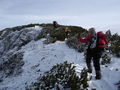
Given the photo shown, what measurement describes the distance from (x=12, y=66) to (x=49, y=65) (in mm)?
3220

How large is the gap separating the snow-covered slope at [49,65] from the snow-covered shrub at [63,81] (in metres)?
0.41

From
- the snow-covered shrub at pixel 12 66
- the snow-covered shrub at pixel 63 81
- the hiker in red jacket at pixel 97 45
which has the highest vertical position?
the hiker in red jacket at pixel 97 45

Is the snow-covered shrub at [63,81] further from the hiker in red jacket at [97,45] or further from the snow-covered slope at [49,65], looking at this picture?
the hiker in red jacket at [97,45]

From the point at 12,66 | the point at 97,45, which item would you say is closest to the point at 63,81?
the point at 97,45

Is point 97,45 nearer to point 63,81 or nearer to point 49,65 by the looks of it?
point 63,81

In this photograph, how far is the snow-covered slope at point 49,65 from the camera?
8141 millimetres

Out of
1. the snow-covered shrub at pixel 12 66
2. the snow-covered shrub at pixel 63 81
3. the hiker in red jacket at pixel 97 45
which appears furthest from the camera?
the snow-covered shrub at pixel 12 66

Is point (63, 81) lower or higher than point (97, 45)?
lower

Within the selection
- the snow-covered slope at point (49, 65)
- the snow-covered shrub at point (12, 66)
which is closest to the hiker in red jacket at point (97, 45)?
the snow-covered slope at point (49, 65)

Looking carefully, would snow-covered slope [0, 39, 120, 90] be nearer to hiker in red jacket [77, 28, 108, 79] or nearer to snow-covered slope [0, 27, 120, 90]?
snow-covered slope [0, 27, 120, 90]

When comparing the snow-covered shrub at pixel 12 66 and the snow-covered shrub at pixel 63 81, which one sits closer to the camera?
the snow-covered shrub at pixel 63 81

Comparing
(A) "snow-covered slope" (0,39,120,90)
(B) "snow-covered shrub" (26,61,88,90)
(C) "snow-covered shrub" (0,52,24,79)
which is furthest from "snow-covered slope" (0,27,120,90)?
(B) "snow-covered shrub" (26,61,88,90)

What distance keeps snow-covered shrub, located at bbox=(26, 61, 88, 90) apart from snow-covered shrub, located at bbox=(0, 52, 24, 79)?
3037mm

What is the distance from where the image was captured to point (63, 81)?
318 inches
